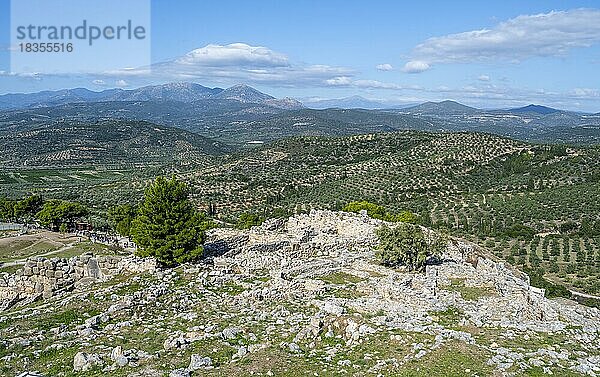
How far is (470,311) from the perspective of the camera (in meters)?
16.9

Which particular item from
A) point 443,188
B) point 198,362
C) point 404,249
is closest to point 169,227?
point 404,249

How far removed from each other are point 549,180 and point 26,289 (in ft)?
223

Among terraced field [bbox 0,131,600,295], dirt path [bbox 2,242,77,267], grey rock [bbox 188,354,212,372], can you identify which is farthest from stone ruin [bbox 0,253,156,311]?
terraced field [bbox 0,131,600,295]

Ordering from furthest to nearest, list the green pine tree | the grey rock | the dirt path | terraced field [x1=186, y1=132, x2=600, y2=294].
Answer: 1. terraced field [x1=186, y1=132, x2=600, y2=294]
2. the dirt path
3. the green pine tree
4. the grey rock

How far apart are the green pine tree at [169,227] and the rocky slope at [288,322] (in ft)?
5.14

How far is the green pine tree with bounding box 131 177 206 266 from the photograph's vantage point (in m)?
26.6

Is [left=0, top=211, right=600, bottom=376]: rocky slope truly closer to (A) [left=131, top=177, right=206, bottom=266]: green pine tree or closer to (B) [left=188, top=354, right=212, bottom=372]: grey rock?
(B) [left=188, top=354, right=212, bottom=372]: grey rock

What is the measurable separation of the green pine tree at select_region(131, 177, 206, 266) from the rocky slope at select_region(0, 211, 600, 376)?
61.7 inches

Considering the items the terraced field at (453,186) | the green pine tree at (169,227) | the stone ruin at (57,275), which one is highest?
the green pine tree at (169,227)

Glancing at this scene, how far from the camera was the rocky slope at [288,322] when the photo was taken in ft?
40.0

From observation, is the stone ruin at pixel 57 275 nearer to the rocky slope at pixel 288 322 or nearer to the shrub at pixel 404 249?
the rocky slope at pixel 288 322

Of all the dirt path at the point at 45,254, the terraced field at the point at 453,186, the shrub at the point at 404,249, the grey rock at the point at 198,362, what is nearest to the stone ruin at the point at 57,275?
the shrub at the point at 404,249

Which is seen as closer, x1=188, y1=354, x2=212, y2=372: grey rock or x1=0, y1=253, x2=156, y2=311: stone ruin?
x1=188, y1=354, x2=212, y2=372: grey rock

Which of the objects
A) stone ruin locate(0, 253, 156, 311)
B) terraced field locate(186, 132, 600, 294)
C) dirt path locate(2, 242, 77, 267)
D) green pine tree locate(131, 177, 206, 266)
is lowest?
dirt path locate(2, 242, 77, 267)
